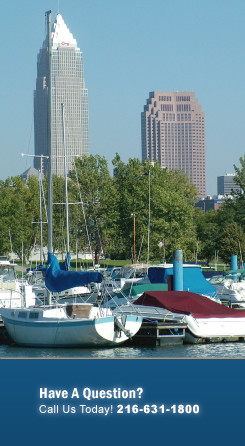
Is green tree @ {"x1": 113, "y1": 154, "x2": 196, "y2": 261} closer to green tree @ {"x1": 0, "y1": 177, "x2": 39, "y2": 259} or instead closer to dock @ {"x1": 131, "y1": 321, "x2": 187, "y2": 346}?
green tree @ {"x1": 0, "y1": 177, "x2": 39, "y2": 259}

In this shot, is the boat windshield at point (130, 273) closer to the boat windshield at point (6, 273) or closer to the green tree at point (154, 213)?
the green tree at point (154, 213)

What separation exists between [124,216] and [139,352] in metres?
61.7

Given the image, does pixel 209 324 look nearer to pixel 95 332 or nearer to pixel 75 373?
pixel 95 332

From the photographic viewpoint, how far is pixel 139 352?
3334cm

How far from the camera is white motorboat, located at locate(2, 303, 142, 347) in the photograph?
110 ft

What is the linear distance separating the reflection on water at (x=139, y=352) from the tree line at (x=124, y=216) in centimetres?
4349

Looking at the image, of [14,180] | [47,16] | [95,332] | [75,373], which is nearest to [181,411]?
[75,373]

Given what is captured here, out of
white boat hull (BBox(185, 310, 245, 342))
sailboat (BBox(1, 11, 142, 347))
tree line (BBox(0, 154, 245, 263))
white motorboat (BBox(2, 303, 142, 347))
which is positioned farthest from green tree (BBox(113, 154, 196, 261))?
white motorboat (BBox(2, 303, 142, 347))

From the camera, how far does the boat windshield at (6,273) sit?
43.9 m

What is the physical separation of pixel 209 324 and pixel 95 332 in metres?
5.46

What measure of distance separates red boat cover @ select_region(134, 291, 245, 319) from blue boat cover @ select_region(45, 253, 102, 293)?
4260 millimetres

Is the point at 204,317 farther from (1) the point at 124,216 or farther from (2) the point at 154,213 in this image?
(1) the point at 124,216

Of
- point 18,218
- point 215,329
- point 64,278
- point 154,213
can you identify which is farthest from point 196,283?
point 18,218

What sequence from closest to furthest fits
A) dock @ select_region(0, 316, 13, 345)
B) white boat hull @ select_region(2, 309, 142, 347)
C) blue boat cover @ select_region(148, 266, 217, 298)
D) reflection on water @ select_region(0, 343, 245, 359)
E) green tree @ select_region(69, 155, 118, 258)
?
reflection on water @ select_region(0, 343, 245, 359) < white boat hull @ select_region(2, 309, 142, 347) < dock @ select_region(0, 316, 13, 345) < blue boat cover @ select_region(148, 266, 217, 298) < green tree @ select_region(69, 155, 118, 258)
